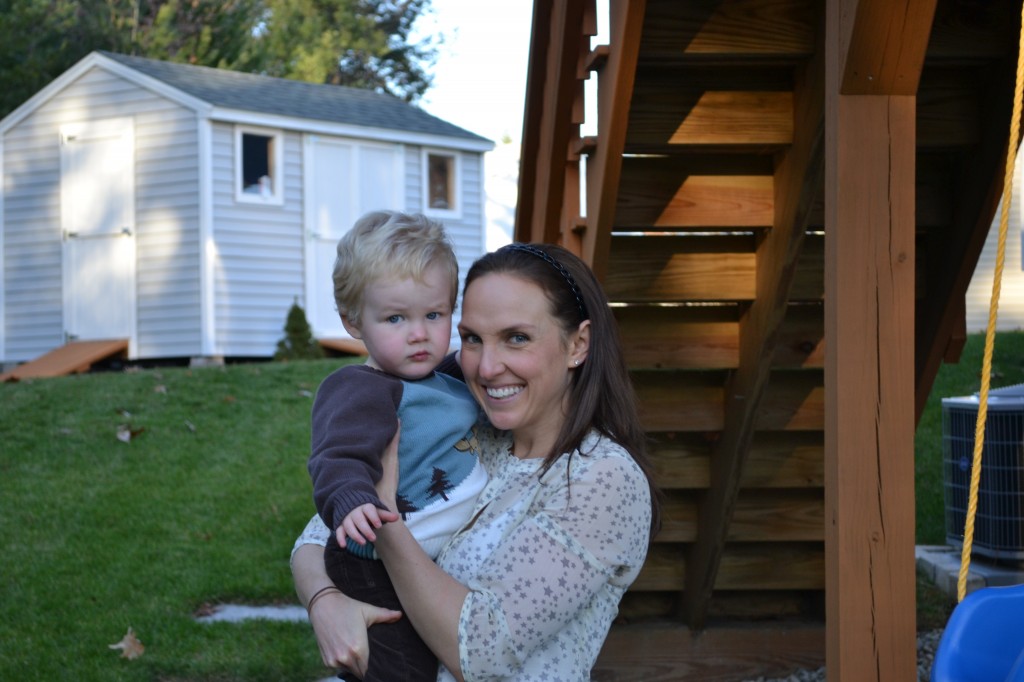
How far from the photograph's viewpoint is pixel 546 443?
2.35 meters

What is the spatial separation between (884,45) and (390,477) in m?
1.41

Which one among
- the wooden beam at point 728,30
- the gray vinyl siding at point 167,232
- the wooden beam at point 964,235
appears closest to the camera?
the wooden beam at point 728,30

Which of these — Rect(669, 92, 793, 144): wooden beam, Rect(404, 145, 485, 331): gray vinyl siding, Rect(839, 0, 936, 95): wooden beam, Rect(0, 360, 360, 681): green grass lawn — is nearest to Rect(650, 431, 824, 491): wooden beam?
Rect(669, 92, 793, 144): wooden beam

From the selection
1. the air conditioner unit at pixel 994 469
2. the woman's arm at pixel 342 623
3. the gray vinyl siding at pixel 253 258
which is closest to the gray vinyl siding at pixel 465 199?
the gray vinyl siding at pixel 253 258

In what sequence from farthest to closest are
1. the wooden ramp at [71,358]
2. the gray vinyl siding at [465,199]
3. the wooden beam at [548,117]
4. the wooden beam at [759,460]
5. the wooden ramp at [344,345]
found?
the gray vinyl siding at [465,199]
the wooden ramp at [344,345]
the wooden ramp at [71,358]
the wooden beam at [759,460]
the wooden beam at [548,117]

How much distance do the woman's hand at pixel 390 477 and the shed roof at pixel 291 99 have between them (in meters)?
14.0

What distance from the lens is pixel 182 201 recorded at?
619 inches

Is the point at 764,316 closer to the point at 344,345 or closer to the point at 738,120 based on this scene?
the point at 738,120

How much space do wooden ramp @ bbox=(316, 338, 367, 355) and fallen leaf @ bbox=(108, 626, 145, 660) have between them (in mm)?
10586

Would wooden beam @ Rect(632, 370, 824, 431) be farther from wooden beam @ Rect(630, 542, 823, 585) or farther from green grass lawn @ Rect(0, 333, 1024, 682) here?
green grass lawn @ Rect(0, 333, 1024, 682)

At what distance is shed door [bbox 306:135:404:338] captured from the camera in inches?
655

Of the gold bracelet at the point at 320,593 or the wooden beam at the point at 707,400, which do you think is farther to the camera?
the wooden beam at the point at 707,400

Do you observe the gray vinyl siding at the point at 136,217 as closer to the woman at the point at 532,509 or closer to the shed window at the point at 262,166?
the shed window at the point at 262,166

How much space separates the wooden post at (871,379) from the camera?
2.75 m
